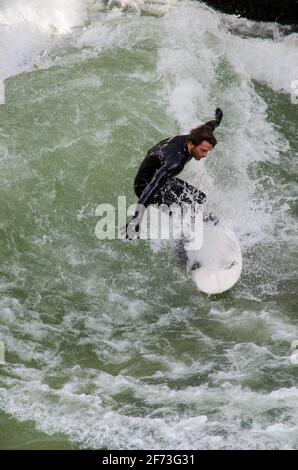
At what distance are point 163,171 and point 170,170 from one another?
0.07 meters

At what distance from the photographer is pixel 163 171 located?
5809 mm

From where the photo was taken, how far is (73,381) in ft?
16.8

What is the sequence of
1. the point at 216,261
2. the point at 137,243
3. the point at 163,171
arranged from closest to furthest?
the point at 163,171 < the point at 216,261 < the point at 137,243

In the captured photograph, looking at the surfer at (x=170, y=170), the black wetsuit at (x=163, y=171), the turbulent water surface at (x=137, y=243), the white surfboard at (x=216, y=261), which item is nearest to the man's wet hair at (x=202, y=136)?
the surfer at (x=170, y=170)

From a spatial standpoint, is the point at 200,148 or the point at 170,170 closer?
the point at 200,148

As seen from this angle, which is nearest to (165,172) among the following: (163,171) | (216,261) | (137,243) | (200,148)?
(163,171)

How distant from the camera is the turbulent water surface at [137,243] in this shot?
15.9ft

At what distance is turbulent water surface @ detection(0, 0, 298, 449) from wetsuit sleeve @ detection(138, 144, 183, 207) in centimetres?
101

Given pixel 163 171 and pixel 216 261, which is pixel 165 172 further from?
pixel 216 261

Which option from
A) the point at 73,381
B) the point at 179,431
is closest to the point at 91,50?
the point at 73,381

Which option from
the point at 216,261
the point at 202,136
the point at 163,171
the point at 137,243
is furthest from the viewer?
the point at 137,243
